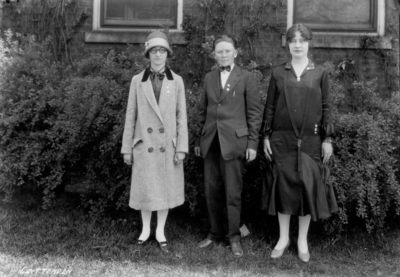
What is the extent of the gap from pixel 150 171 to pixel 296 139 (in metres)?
1.35

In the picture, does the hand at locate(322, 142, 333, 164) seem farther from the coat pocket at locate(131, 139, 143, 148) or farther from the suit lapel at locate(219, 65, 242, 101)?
the coat pocket at locate(131, 139, 143, 148)

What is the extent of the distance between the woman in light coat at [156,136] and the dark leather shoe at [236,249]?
0.63m

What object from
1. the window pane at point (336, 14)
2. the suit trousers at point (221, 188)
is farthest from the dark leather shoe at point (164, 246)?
the window pane at point (336, 14)

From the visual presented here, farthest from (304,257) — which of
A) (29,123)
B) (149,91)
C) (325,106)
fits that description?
(29,123)

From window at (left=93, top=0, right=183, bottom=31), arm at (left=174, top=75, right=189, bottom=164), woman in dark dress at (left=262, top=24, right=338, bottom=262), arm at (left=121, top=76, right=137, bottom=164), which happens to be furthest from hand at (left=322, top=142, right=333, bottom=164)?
window at (left=93, top=0, right=183, bottom=31)

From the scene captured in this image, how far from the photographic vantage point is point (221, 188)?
3.92 metres

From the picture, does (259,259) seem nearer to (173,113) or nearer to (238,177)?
(238,177)

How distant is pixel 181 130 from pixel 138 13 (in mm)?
3511

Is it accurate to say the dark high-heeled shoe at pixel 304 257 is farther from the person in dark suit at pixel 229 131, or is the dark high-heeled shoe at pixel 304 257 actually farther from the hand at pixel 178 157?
the hand at pixel 178 157

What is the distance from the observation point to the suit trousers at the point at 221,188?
149 inches

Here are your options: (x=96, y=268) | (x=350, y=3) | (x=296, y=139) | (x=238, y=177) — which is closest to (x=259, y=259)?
(x=238, y=177)

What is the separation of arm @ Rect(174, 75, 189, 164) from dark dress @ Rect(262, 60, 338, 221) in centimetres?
85

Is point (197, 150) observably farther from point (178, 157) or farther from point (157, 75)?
point (157, 75)

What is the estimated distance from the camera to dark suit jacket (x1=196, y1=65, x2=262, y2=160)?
3.70 m
